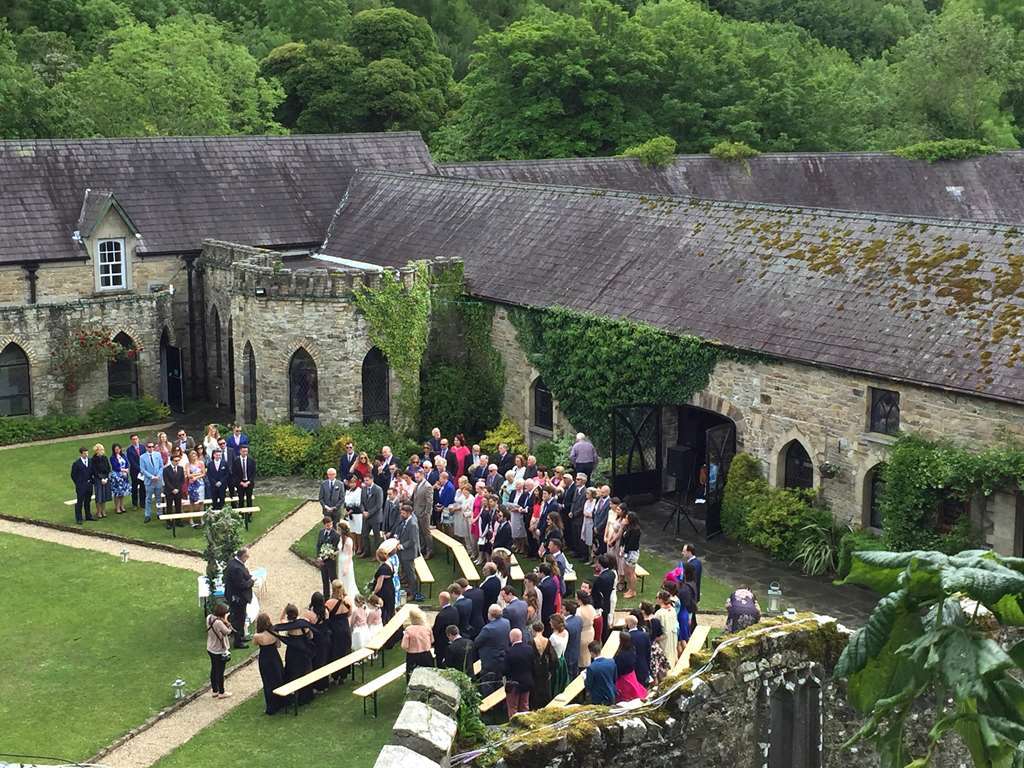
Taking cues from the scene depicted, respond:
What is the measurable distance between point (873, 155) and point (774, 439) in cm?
2363

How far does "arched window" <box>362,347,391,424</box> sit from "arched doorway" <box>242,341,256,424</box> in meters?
2.83

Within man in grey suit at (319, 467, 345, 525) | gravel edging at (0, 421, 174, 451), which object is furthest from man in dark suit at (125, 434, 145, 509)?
gravel edging at (0, 421, 174, 451)

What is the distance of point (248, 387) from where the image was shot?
34.9m

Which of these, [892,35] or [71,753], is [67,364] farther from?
[892,35]

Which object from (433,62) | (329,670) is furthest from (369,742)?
(433,62)

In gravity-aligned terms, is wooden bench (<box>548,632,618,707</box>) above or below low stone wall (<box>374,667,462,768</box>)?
below

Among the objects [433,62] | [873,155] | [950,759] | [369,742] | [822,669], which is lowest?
[369,742]

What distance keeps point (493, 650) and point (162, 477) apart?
11697 millimetres

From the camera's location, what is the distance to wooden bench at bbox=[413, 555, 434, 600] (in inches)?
960

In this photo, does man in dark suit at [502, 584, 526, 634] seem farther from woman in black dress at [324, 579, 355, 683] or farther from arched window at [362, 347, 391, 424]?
arched window at [362, 347, 391, 424]

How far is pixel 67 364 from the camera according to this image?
119ft

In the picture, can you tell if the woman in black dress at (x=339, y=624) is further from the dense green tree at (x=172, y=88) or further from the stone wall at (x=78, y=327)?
the dense green tree at (x=172, y=88)

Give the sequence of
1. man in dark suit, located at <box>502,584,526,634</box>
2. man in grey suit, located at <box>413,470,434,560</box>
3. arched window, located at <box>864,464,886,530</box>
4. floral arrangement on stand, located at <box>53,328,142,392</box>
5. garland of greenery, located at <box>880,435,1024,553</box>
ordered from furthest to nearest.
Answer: floral arrangement on stand, located at <box>53,328,142,392</box>, man in grey suit, located at <box>413,470,434,560</box>, arched window, located at <box>864,464,886,530</box>, garland of greenery, located at <box>880,435,1024,553</box>, man in dark suit, located at <box>502,584,526,634</box>

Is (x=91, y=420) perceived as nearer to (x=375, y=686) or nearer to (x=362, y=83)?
(x=375, y=686)
